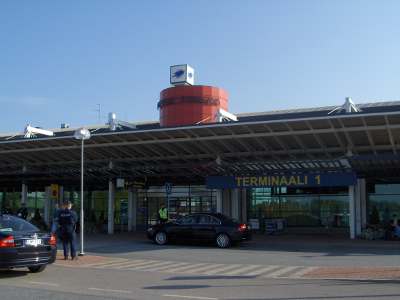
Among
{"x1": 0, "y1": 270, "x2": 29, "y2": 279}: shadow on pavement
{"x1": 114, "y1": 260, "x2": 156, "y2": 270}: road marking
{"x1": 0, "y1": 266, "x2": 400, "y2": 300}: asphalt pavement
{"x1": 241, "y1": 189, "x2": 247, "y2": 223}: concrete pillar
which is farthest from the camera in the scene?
{"x1": 241, "y1": 189, "x2": 247, "y2": 223}: concrete pillar

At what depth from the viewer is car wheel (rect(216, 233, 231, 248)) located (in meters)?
21.7

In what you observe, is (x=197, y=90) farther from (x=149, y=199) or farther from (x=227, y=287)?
(x=227, y=287)

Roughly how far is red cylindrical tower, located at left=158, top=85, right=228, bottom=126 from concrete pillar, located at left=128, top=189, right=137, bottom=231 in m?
5.17

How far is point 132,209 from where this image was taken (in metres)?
35.2

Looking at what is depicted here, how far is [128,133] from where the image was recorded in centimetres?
2417

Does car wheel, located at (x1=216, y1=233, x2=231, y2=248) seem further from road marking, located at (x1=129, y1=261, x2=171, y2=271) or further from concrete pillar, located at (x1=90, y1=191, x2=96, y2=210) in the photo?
concrete pillar, located at (x1=90, y1=191, x2=96, y2=210)

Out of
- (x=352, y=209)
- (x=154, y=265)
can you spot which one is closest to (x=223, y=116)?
(x=352, y=209)

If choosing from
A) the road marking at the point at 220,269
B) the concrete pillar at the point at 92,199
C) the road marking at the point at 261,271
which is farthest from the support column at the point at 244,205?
the road marking at the point at 261,271

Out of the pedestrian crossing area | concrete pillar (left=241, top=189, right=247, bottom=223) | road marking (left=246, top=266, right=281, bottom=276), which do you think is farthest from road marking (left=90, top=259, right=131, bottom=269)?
concrete pillar (left=241, top=189, right=247, bottom=223)

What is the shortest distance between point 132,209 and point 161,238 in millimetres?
12409

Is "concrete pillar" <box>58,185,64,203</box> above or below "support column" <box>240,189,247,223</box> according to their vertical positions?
above

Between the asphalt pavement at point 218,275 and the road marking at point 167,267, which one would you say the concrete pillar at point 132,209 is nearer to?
the asphalt pavement at point 218,275

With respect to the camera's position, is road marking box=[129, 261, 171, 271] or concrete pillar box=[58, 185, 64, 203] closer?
road marking box=[129, 261, 171, 271]

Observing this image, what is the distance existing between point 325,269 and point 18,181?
26829 millimetres
